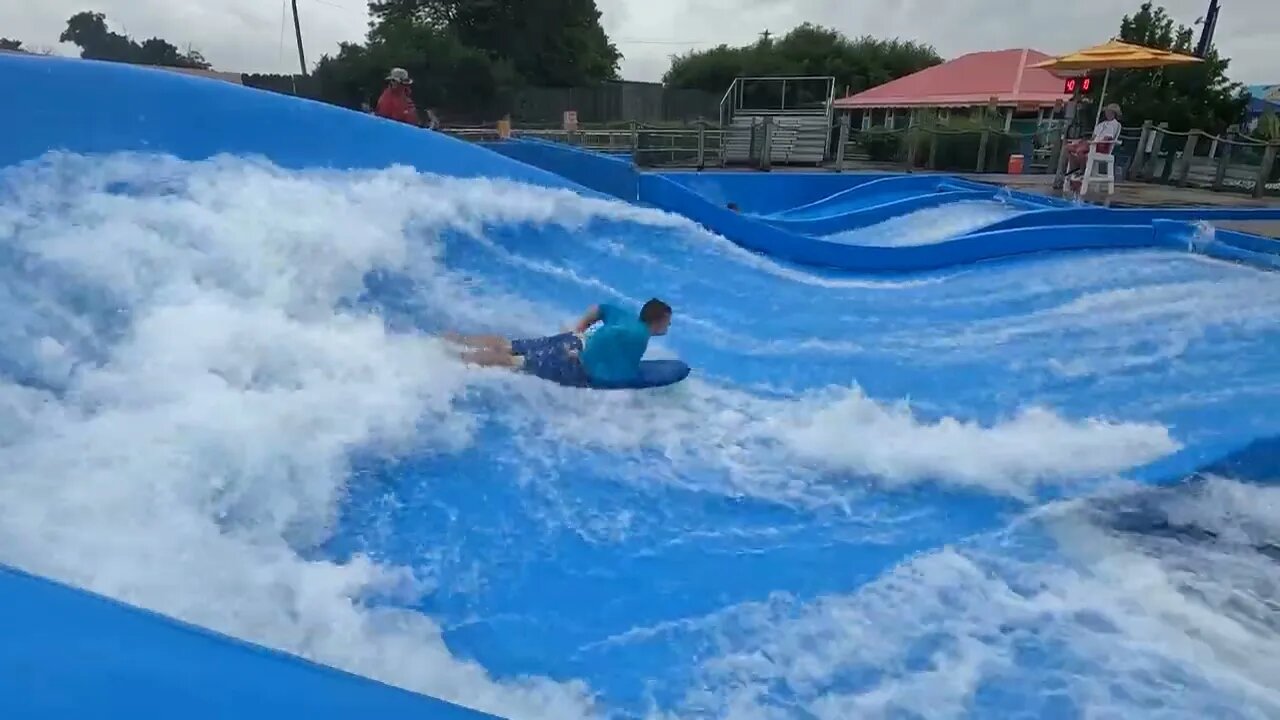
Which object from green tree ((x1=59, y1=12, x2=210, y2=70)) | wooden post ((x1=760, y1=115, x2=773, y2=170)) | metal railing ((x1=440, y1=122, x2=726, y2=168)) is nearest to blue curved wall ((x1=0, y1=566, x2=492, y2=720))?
metal railing ((x1=440, y1=122, x2=726, y2=168))

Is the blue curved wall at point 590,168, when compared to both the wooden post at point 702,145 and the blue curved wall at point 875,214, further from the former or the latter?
the wooden post at point 702,145

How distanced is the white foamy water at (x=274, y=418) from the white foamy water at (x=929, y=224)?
15.0ft

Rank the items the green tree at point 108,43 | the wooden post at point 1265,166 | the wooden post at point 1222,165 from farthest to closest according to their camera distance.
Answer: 1. the green tree at point 108,43
2. the wooden post at point 1222,165
3. the wooden post at point 1265,166

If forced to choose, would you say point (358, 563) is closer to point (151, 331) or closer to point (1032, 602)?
point (151, 331)

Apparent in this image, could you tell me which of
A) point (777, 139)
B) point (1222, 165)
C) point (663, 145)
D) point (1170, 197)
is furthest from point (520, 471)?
point (1222, 165)

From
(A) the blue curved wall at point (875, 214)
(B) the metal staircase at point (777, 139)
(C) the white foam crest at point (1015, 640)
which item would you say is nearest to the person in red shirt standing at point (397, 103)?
(A) the blue curved wall at point (875, 214)

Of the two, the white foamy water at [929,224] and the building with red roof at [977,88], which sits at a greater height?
the building with red roof at [977,88]

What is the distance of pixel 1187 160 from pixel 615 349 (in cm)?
974

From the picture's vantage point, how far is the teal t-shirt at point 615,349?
4168 millimetres

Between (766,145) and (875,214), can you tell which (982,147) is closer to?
(766,145)

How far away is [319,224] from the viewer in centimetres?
512

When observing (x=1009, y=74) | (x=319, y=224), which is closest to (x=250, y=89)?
(x=319, y=224)

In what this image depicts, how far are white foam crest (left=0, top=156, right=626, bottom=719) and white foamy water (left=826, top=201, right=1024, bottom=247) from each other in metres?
4.84

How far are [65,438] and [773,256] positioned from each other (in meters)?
5.77
